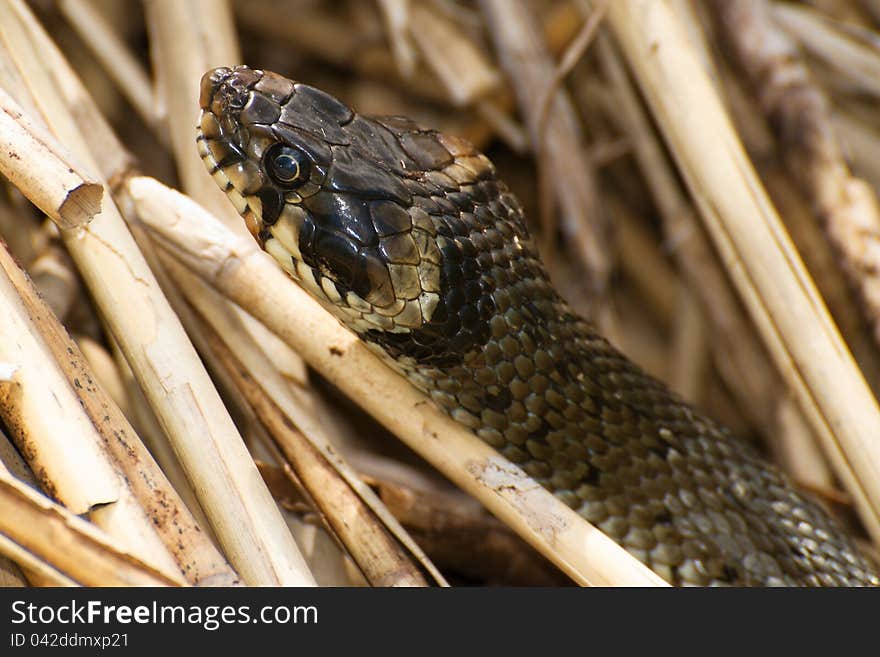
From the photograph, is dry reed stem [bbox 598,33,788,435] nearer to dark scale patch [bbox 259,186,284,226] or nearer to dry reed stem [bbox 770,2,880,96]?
dry reed stem [bbox 770,2,880,96]

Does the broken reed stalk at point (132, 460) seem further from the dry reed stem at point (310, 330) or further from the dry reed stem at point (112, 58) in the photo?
the dry reed stem at point (112, 58)

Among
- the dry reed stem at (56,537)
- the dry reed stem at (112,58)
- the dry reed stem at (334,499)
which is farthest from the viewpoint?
the dry reed stem at (112,58)

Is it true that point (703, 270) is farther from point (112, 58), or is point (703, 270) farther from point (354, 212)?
point (112, 58)

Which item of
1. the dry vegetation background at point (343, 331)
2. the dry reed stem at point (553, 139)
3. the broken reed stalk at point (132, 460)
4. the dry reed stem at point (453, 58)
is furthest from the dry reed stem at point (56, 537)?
the dry reed stem at point (453, 58)

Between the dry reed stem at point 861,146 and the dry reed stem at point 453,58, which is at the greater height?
the dry reed stem at point 453,58

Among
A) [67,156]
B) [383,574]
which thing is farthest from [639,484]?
[67,156]

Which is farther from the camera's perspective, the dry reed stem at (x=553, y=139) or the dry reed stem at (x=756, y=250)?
the dry reed stem at (x=553, y=139)

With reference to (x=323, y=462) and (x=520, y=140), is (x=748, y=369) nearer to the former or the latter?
(x=520, y=140)
